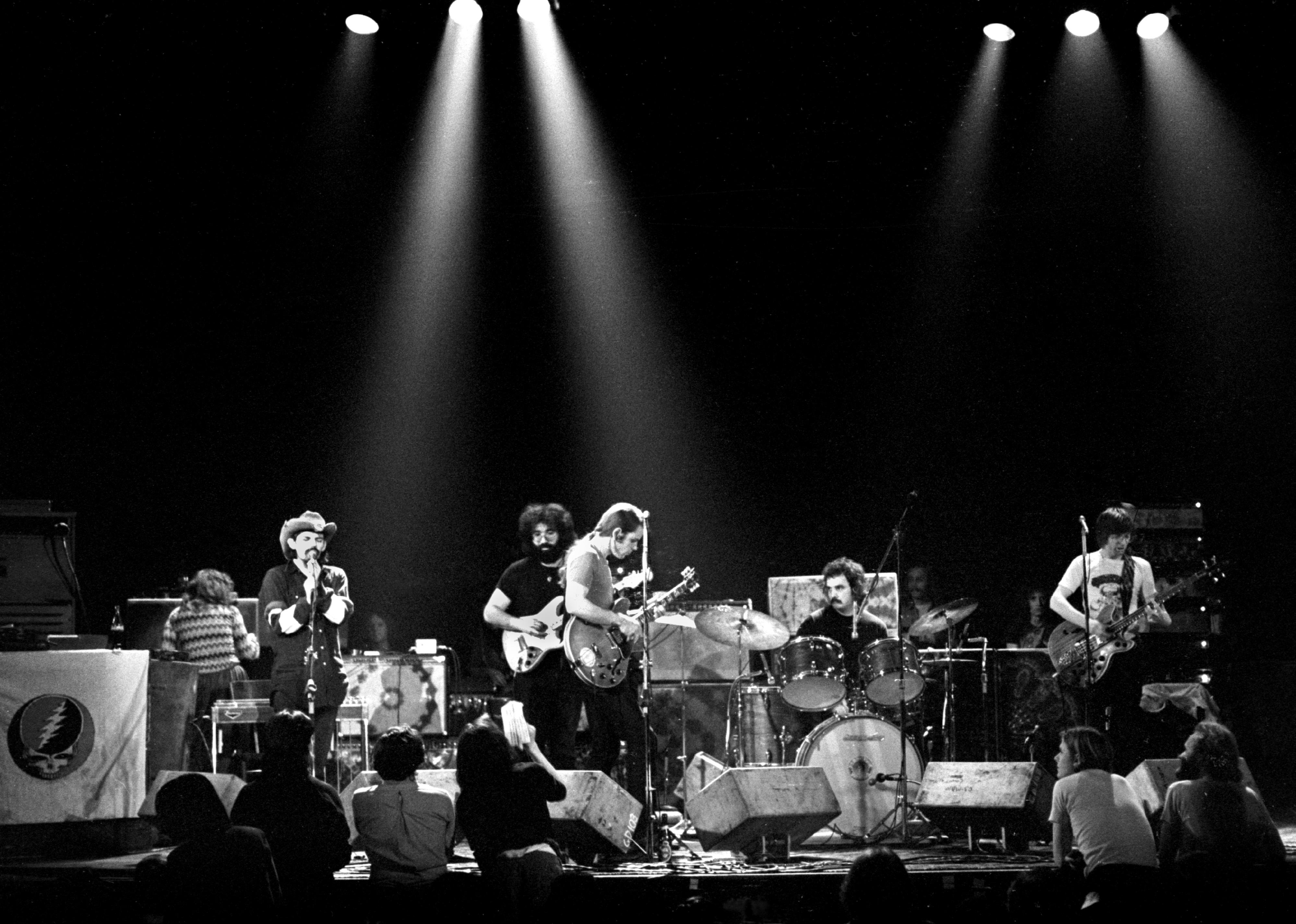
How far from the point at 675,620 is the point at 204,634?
144 inches

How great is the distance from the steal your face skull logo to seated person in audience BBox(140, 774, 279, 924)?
12.9 feet

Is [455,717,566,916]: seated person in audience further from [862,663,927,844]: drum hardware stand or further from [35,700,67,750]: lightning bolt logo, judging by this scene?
[35,700,67,750]: lightning bolt logo

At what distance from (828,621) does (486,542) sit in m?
6.14

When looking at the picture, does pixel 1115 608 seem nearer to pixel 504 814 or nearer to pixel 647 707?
pixel 647 707

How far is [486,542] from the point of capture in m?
15.5

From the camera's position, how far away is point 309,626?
31.2 ft

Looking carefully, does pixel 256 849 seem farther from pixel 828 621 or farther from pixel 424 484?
pixel 424 484

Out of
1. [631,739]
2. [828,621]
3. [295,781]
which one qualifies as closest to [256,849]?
[295,781]

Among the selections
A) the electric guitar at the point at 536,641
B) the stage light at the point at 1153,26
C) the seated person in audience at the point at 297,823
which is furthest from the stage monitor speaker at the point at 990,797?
the stage light at the point at 1153,26

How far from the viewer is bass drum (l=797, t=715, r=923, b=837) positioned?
9.64m

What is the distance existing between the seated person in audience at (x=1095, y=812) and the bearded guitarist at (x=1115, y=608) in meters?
2.81

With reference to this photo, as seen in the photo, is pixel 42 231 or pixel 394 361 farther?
pixel 394 361

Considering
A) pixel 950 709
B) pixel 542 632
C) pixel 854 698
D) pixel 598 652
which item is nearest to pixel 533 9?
pixel 542 632

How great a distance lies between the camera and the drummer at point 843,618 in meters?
10.2
